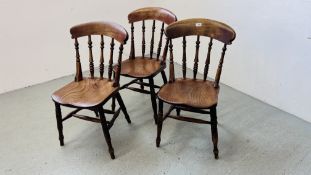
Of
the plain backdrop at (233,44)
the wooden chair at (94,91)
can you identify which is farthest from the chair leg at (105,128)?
the plain backdrop at (233,44)

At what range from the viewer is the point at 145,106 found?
2711 mm

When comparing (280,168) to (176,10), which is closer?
(280,168)

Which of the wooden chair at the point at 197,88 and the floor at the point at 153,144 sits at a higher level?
the wooden chair at the point at 197,88

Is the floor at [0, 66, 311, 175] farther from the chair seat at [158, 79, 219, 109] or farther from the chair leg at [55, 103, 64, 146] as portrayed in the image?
the chair seat at [158, 79, 219, 109]

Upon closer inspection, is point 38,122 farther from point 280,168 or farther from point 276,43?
point 276,43

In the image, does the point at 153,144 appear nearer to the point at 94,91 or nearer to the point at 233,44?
the point at 94,91

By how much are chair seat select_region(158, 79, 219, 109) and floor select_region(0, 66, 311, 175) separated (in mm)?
420

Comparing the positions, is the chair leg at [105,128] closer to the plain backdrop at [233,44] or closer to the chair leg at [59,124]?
the chair leg at [59,124]

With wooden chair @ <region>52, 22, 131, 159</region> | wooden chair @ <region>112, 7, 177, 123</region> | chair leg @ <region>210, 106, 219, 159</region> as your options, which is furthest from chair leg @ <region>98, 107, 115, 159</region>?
chair leg @ <region>210, 106, 219, 159</region>

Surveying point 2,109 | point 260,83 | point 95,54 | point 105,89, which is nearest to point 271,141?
point 260,83

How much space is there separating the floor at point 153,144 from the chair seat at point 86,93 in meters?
0.43

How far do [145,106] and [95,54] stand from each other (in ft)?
3.65

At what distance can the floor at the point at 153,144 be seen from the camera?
1.97m

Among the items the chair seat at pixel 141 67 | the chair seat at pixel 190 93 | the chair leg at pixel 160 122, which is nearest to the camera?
the chair seat at pixel 190 93
